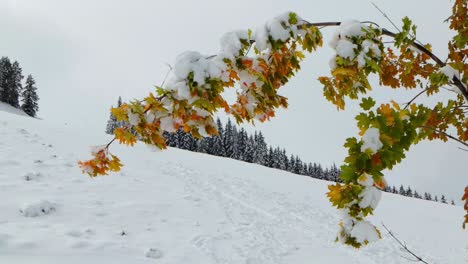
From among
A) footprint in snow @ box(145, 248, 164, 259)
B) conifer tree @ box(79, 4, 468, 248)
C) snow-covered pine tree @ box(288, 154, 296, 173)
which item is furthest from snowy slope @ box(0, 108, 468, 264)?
snow-covered pine tree @ box(288, 154, 296, 173)

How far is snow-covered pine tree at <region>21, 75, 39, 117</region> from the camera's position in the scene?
56156mm

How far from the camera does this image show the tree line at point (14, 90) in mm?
56375

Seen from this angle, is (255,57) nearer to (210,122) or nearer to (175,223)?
(210,122)

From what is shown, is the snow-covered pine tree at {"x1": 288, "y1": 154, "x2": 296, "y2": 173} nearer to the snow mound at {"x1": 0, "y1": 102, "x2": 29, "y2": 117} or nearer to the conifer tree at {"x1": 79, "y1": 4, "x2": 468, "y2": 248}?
the snow mound at {"x1": 0, "y1": 102, "x2": 29, "y2": 117}

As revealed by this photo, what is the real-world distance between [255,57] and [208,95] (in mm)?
383

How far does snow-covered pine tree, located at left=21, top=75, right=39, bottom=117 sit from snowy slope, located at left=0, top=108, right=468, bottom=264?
45965 mm

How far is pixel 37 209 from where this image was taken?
7.36 metres

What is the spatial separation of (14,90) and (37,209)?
5981cm

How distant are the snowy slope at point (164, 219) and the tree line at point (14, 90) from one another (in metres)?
46.3

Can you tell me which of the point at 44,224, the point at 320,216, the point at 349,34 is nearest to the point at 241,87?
the point at 349,34

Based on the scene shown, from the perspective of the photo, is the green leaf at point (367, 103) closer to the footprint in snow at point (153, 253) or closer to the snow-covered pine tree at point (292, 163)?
the footprint in snow at point (153, 253)

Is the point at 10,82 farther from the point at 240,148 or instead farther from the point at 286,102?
the point at 286,102

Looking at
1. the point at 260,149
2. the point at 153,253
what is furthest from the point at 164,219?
the point at 260,149

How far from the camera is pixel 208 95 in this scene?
1980 mm
